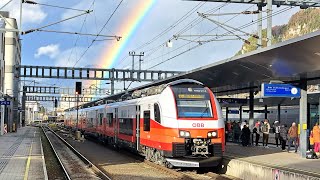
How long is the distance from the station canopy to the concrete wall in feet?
12.4

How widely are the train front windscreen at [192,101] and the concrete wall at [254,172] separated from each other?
1987 millimetres

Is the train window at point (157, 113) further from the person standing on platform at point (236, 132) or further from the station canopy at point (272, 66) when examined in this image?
the person standing on platform at point (236, 132)

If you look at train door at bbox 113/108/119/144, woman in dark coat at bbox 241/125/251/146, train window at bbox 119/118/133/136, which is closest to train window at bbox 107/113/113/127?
train door at bbox 113/108/119/144

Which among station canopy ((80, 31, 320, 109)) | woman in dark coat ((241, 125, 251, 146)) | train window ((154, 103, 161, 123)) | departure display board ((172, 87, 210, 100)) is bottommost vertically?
woman in dark coat ((241, 125, 251, 146))

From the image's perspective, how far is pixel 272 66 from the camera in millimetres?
16766

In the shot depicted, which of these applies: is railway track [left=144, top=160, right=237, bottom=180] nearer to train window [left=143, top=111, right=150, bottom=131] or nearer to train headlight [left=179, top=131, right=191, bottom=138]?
train headlight [left=179, top=131, right=191, bottom=138]

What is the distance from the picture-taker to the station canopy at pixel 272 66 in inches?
543

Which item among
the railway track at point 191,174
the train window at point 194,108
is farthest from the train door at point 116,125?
the train window at point 194,108

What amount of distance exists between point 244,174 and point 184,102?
3.29 m

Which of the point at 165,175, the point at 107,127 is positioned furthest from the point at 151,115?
the point at 107,127

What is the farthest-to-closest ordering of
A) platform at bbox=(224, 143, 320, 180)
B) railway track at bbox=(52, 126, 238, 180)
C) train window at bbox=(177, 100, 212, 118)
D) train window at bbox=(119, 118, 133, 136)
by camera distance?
train window at bbox=(119, 118, 133, 136) → train window at bbox=(177, 100, 212, 118) → railway track at bbox=(52, 126, 238, 180) → platform at bbox=(224, 143, 320, 180)

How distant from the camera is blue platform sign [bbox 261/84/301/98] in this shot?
1808cm

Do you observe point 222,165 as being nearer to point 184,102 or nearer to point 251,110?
point 184,102

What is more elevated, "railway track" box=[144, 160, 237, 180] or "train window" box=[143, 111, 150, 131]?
"train window" box=[143, 111, 150, 131]
